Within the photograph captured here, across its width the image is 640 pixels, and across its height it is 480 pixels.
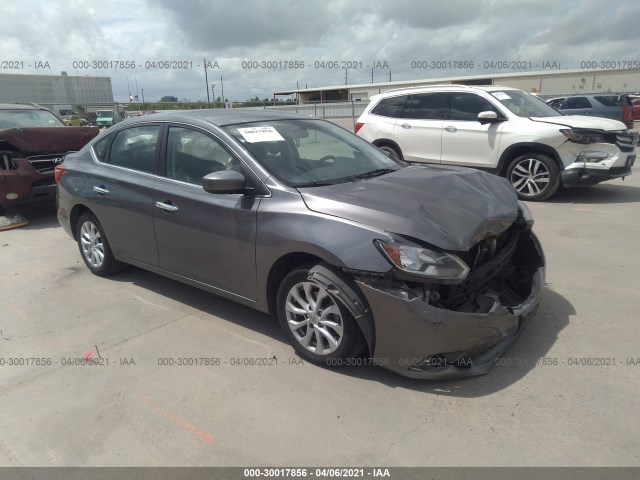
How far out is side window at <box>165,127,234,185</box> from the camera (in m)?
3.80

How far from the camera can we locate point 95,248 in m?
5.11

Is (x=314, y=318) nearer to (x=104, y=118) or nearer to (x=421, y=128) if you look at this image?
(x=421, y=128)

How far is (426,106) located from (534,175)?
7.83 ft

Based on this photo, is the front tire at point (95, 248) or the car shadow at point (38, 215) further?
the car shadow at point (38, 215)

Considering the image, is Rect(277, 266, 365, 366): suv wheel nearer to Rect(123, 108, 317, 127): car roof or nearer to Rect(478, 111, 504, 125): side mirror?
Rect(123, 108, 317, 127): car roof

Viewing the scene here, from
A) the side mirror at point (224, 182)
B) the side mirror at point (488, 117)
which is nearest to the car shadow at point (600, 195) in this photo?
the side mirror at point (488, 117)

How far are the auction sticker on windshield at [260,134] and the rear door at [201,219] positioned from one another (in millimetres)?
206

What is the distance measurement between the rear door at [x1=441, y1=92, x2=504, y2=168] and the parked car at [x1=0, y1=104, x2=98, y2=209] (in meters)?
6.11

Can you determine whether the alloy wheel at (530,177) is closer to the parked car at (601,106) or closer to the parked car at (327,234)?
the parked car at (327,234)

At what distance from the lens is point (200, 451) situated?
2.62 m

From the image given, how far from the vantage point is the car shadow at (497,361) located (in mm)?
3068

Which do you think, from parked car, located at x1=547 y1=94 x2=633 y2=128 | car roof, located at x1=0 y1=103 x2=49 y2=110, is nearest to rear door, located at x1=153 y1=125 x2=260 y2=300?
car roof, located at x1=0 y1=103 x2=49 y2=110

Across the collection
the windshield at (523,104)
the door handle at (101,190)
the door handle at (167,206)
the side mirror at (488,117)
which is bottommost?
the door handle at (167,206)

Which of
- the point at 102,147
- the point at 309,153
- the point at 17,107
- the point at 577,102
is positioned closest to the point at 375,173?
the point at 309,153
